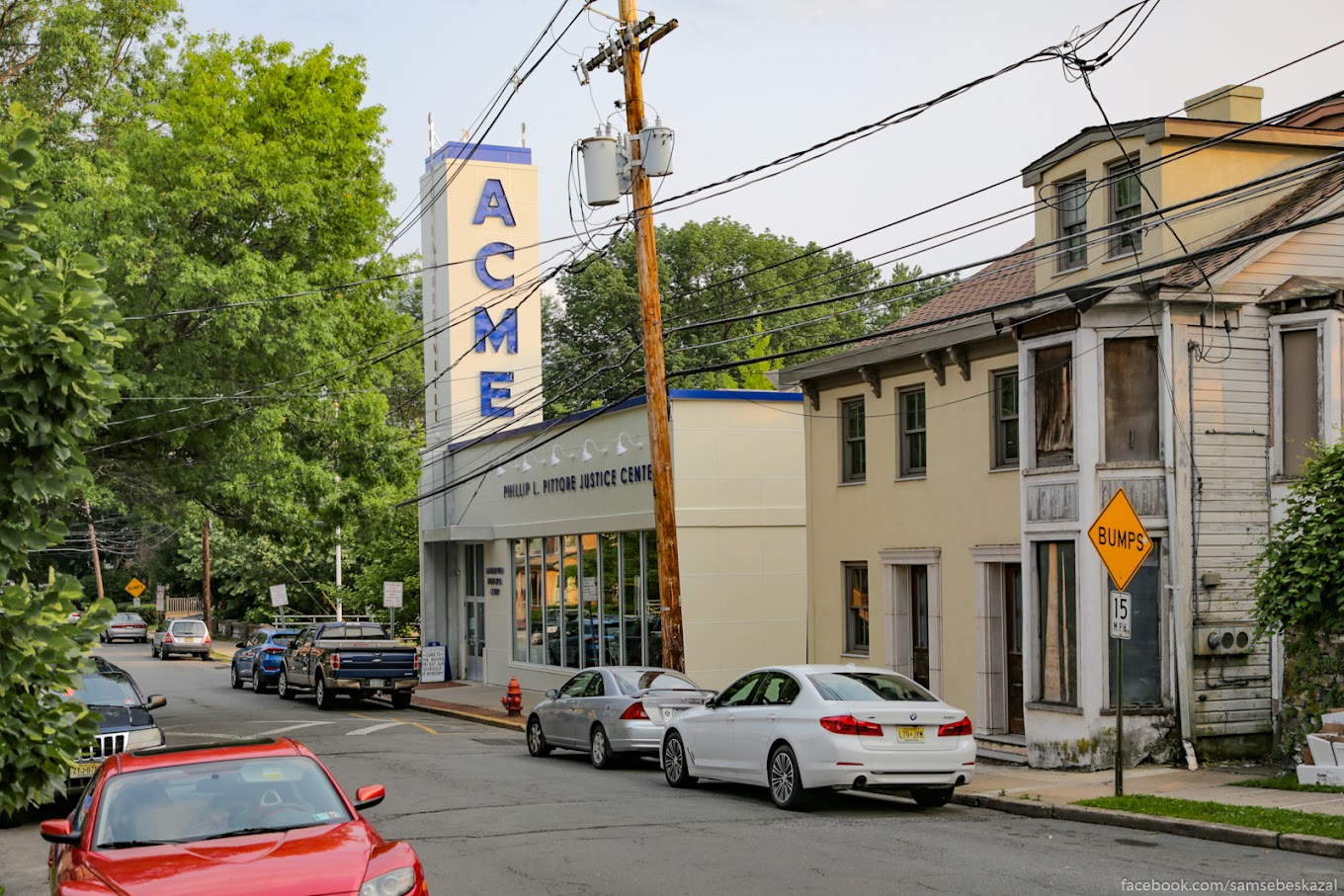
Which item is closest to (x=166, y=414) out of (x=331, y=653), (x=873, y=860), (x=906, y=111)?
(x=331, y=653)

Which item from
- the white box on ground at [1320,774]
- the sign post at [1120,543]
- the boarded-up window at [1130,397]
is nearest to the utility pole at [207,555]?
the boarded-up window at [1130,397]

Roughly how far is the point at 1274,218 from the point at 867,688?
869 centimetres

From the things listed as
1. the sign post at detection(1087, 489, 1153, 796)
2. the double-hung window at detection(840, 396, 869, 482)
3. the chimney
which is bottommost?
the sign post at detection(1087, 489, 1153, 796)

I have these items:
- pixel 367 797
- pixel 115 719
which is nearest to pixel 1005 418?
pixel 115 719

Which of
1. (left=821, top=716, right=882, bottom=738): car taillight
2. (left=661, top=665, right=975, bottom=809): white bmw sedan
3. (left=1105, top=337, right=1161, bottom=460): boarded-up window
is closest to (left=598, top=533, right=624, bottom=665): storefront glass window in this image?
(left=661, top=665, right=975, bottom=809): white bmw sedan

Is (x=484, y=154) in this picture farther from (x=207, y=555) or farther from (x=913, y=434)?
(x=207, y=555)

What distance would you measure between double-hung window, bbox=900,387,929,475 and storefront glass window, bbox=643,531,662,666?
7.28 meters

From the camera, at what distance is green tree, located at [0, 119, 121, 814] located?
6.75 m

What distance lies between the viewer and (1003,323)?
1911 centimetres

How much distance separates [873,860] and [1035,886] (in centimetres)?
154

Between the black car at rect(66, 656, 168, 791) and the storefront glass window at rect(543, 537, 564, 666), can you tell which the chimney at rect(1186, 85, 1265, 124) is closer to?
the black car at rect(66, 656, 168, 791)

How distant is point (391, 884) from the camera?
23.8 feet

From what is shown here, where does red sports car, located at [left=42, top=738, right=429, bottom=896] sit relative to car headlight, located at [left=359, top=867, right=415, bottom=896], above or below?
above

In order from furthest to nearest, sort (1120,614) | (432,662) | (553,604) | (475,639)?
(475,639), (432,662), (553,604), (1120,614)
